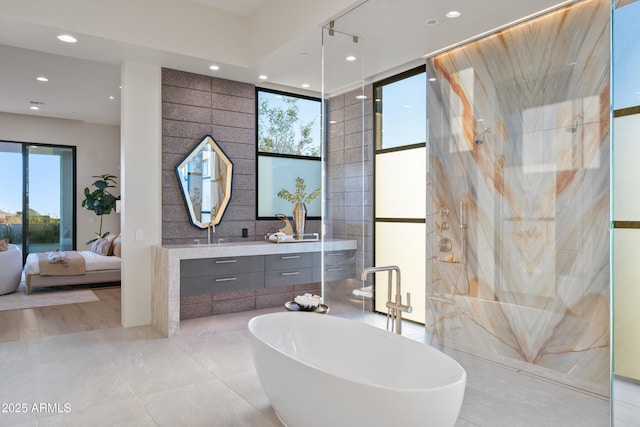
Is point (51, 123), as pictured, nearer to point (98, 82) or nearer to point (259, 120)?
point (98, 82)

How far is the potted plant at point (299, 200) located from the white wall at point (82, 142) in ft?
18.0

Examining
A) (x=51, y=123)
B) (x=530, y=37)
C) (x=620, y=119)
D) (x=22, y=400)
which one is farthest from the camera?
(x=51, y=123)

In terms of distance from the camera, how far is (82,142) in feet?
29.1

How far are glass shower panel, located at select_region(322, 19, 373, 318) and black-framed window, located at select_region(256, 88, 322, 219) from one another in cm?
162

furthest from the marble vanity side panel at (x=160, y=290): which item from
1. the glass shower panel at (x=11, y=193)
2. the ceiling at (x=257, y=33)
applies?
the glass shower panel at (x=11, y=193)

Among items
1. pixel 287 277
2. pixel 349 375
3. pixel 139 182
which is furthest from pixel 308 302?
pixel 139 182

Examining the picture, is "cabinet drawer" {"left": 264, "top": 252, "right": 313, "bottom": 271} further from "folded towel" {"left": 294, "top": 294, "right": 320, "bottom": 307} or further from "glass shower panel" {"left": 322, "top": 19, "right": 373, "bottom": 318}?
"folded towel" {"left": 294, "top": 294, "right": 320, "bottom": 307}

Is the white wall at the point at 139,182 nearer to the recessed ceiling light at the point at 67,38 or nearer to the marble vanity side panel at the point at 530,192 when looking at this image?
the recessed ceiling light at the point at 67,38

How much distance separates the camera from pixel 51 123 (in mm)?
8539

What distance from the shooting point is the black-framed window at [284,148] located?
5.34 m

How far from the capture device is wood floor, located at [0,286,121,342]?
4145mm

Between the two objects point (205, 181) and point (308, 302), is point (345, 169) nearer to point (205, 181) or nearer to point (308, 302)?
point (308, 302)

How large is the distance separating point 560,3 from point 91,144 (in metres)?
8.95

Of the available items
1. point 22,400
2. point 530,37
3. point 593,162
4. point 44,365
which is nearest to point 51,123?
point 44,365
